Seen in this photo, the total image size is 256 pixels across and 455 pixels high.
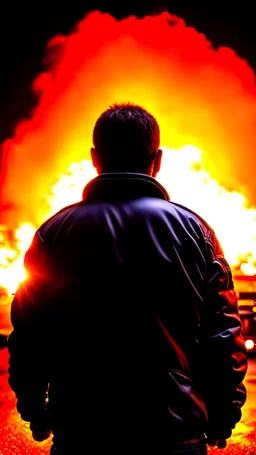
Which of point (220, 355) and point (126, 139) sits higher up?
point (126, 139)

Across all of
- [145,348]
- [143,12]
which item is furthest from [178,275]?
[143,12]

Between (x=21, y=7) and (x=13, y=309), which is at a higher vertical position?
(x=21, y=7)

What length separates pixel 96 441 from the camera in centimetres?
138

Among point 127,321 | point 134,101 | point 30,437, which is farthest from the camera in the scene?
point 134,101

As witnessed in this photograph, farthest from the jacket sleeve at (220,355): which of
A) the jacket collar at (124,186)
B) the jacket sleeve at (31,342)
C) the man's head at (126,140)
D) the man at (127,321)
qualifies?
the jacket sleeve at (31,342)

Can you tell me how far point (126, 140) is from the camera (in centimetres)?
160

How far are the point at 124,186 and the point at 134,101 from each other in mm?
7398

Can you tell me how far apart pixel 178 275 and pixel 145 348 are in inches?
10.3

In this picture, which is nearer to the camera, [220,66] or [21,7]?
[220,66]

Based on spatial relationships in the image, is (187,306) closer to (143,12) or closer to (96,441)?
(96,441)

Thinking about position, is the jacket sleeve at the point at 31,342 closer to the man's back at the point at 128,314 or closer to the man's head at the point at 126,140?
the man's back at the point at 128,314

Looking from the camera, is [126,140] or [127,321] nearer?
[127,321]

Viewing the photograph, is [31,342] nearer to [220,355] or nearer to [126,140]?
[220,355]

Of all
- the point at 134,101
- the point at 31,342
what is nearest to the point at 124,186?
the point at 31,342
